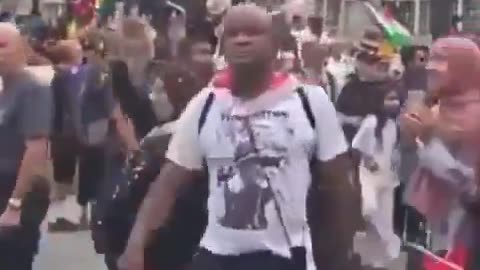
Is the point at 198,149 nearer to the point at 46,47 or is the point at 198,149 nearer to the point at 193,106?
the point at 193,106

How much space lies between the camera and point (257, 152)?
5.37 metres

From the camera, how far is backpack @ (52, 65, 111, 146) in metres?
12.4

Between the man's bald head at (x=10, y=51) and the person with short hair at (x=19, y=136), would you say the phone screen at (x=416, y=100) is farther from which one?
the man's bald head at (x=10, y=51)

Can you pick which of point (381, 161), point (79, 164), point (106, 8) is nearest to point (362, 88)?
point (381, 161)

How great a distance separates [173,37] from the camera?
9.16m

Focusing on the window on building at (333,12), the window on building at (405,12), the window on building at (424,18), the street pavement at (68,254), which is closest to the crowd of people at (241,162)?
the street pavement at (68,254)

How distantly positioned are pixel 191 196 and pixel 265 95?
71 cm

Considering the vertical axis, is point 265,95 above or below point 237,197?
above

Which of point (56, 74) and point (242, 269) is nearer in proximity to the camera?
point (242, 269)

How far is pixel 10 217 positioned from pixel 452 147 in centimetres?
231

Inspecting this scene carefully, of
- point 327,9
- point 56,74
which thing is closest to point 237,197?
point 56,74

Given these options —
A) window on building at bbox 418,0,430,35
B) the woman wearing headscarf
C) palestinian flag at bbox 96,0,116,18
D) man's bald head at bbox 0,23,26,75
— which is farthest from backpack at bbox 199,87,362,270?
window on building at bbox 418,0,430,35

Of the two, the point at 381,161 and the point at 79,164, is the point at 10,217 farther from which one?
the point at 79,164

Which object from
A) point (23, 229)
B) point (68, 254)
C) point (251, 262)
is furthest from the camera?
point (68, 254)
